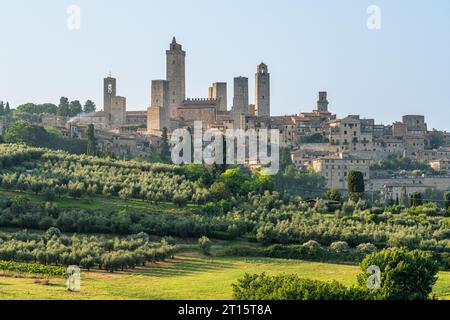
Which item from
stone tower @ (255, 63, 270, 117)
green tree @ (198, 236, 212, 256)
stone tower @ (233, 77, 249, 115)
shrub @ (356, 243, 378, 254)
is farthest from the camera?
stone tower @ (255, 63, 270, 117)

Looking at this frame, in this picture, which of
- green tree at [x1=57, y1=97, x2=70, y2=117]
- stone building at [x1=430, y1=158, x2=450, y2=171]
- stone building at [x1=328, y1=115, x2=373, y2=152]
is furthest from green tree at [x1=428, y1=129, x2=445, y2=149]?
green tree at [x1=57, y1=97, x2=70, y2=117]

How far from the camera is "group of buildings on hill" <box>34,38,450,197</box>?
3568 inches

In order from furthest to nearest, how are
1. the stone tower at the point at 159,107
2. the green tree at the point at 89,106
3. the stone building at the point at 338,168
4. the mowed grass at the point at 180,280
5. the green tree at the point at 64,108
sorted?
the green tree at the point at 89,106 → the green tree at the point at 64,108 → the stone tower at the point at 159,107 → the stone building at the point at 338,168 → the mowed grass at the point at 180,280

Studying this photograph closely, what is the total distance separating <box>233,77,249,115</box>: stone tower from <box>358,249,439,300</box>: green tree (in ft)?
250

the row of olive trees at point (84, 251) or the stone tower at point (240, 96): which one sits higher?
the stone tower at point (240, 96)

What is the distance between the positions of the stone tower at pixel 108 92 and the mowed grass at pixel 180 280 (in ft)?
235

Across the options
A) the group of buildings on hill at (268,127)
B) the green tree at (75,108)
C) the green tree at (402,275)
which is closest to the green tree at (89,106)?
the green tree at (75,108)

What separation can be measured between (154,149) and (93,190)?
36764 millimetres

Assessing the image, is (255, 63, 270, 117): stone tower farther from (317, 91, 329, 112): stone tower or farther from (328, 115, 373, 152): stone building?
(328, 115, 373, 152): stone building

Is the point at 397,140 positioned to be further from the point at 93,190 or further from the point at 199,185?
the point at 93,190

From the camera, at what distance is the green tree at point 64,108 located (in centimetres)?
12183

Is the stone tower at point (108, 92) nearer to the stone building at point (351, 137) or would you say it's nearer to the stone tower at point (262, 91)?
the stone tower at point (262, 91)

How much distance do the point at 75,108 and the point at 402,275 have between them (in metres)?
92.1

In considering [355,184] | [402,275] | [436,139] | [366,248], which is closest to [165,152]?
[355,184]
